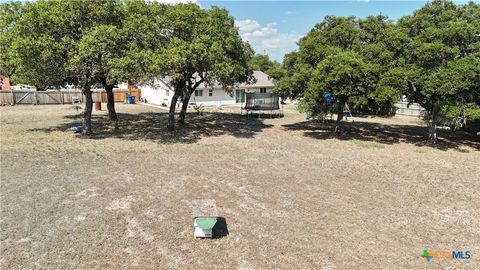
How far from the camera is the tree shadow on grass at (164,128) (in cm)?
1803

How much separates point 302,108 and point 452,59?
25.2 ft

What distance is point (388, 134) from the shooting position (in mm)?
21375

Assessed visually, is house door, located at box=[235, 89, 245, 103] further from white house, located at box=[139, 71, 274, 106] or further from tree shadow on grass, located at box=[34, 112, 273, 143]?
tree shadow on grass, located at box=[34, 112, 273, 143]

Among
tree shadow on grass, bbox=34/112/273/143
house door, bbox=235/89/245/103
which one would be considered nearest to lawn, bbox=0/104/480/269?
tree shadow on grass, bbox=34/112/273/143

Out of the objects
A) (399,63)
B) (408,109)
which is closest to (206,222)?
(399,63)

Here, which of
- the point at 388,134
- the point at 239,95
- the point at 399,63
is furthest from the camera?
the point at 239,95

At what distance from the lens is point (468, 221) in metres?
8.42

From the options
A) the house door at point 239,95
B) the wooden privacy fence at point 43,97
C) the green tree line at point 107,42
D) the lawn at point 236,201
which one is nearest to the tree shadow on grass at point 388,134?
the lawn at point 236,201

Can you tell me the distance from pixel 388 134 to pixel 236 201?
15.5 meters

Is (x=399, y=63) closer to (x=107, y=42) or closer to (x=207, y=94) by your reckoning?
(x=107, y=42)

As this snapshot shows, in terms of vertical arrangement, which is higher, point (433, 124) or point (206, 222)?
point (433, 124)

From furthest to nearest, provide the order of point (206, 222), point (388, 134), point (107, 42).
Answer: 1. point (388, 134)
2. point (107, 42)
3. point (206, 222)

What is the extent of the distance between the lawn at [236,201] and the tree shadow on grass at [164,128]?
493 mm

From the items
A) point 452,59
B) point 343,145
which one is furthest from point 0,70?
point 452,59
